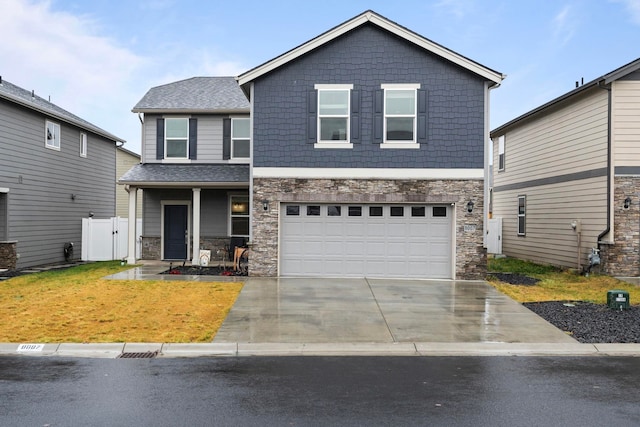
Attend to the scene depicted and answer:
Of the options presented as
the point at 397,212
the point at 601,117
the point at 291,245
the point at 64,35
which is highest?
the point at 64,35

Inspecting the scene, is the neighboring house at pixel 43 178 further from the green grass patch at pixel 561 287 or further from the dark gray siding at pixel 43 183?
the green grass patch at pixel 561 287

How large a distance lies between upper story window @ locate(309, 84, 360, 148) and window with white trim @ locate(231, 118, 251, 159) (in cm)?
491

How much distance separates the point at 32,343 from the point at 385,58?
1228cm

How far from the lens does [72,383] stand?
6.41m

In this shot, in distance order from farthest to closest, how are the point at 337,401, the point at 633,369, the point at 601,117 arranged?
the point at 601,117 → the point at 633,369 → the point at 337,401

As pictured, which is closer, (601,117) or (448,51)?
(448,51)

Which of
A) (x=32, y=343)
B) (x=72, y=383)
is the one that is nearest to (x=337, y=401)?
(x=72, y=383)

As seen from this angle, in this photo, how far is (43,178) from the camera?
19922 millimetres

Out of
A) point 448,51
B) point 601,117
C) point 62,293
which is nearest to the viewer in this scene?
point 62,293

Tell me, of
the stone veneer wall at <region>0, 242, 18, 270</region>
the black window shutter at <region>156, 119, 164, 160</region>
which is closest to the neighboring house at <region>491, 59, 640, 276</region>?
the black window shutter at <region>156, 119, 164, 160</region>

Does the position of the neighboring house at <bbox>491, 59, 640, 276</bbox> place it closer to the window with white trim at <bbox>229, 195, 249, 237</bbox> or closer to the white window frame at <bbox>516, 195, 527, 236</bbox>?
the white window frame at <bbox>516, 195, 527, 236</bbox>

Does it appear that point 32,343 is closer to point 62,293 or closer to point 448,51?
point 62,293

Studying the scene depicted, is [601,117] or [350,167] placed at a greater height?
[601,117]

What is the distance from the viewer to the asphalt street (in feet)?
17.4
